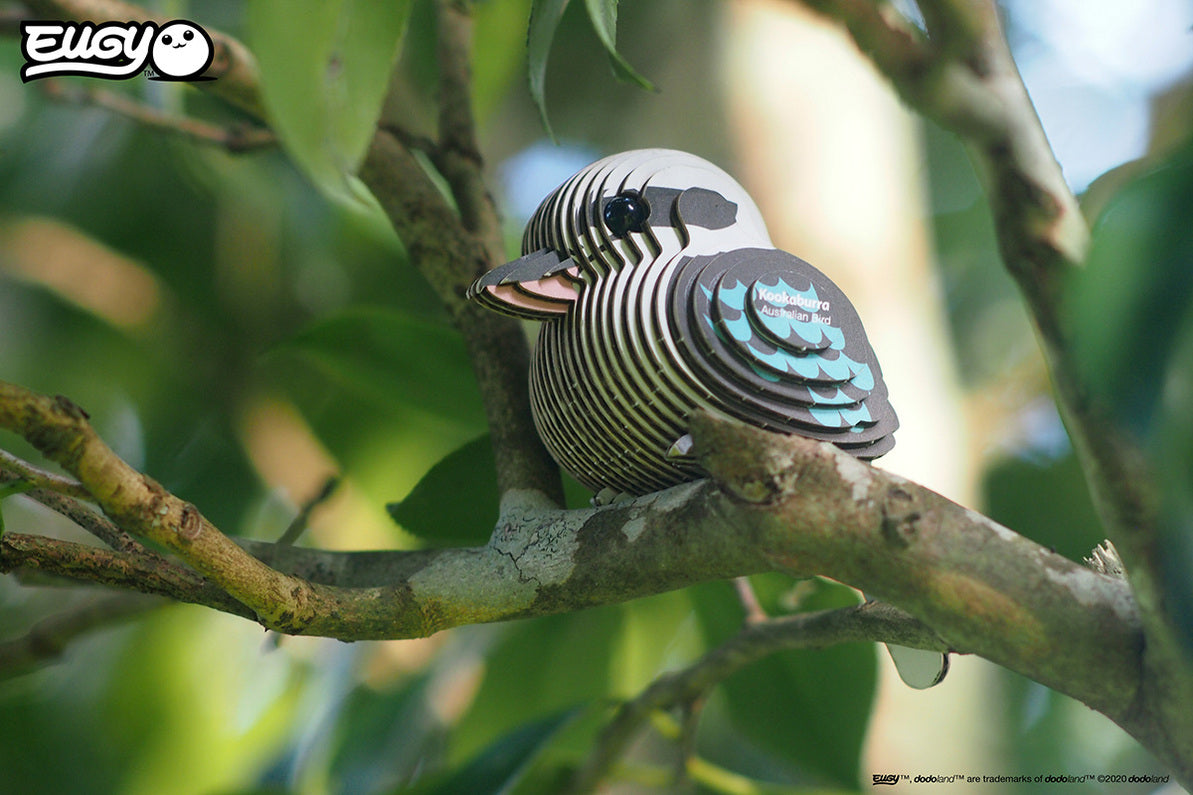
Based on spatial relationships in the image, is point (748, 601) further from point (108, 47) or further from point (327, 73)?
point (108, 47)

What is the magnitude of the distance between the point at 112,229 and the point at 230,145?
0.67 metres

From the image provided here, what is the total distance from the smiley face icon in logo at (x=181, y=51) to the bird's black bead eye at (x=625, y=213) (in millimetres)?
256

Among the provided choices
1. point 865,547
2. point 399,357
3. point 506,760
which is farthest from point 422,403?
point 865,547

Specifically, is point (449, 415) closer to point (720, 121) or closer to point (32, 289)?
point (720, 121)

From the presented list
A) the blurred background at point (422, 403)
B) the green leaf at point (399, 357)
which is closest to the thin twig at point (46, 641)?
the blurred background at point (422, 403)

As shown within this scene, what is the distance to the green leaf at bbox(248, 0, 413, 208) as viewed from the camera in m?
0.30

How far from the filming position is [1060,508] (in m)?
0.75

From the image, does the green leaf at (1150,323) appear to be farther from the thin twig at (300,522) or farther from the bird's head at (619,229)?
the thin twig at (300,522)

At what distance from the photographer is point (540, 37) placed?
1.30 feet

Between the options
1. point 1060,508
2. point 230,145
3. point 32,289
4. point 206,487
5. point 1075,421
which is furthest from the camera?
point 32,289

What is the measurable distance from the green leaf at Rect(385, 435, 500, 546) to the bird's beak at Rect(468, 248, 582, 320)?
0.14 metres

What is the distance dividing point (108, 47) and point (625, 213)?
0.34 m

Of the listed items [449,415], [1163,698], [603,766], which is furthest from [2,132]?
[1163,698]

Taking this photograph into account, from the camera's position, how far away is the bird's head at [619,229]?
37 centimetres
